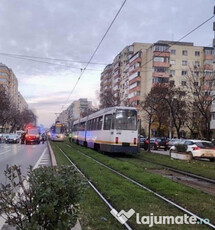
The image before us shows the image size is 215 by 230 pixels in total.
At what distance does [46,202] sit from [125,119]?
21.2 metres

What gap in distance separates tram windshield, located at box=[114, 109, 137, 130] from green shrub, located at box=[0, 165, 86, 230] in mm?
20441

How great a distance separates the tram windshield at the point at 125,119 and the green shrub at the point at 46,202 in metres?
20.4

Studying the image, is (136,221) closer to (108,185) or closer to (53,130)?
(108,185)

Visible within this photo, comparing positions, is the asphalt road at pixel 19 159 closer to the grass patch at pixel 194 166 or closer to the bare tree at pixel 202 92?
the grass patch at pixel 194 166

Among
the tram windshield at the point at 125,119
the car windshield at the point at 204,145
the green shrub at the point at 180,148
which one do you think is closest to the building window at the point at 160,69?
the car windshield at the point at 204,145

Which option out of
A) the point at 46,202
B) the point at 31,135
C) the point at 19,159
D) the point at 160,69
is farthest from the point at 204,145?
the point at 160,69

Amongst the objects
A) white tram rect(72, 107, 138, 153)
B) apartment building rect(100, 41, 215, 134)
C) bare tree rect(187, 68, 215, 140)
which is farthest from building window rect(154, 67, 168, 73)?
white tram rect(72, 107, 138, 153)

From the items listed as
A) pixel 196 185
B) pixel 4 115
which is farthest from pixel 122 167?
pixel 4 115

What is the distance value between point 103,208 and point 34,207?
4.06 m

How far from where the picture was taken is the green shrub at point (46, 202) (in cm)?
374

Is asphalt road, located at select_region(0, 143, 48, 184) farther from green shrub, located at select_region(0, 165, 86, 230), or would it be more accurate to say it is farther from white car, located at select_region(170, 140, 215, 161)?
white car, located at select_region(170, 140, 215, 161)

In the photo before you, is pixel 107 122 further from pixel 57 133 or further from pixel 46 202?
pixel 57 133

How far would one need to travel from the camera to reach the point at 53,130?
66.9m

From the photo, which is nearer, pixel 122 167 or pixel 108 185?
pixel 108 185
